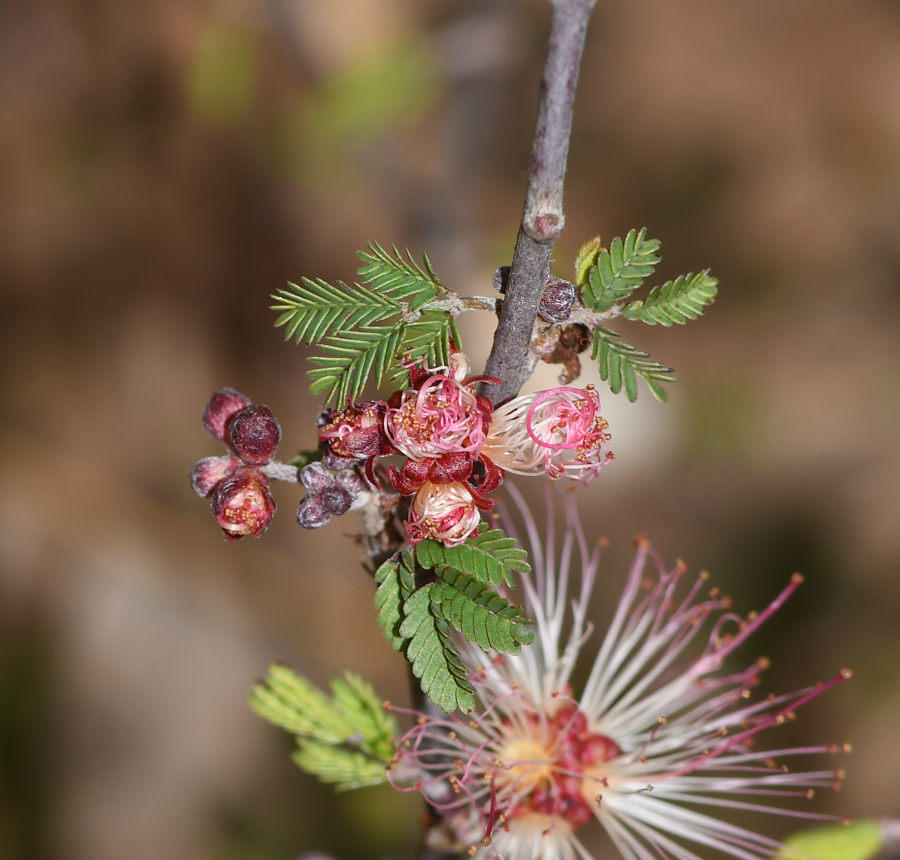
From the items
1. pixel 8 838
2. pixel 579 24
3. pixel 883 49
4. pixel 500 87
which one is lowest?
pixel 8 838

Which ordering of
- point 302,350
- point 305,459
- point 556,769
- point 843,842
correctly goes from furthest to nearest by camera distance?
point 302,350 < point 843,842 < point 556,769 < point 305,459

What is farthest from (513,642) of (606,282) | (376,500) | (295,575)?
(295,575)

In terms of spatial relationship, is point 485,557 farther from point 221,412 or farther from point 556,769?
point 556,769

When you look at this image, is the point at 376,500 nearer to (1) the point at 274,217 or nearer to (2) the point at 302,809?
(2) the point at 302,809

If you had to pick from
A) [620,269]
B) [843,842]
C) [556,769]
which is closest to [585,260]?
[620,269]

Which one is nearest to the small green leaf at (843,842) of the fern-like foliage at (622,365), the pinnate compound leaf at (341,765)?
the pinnate compound leaf at (341,765)

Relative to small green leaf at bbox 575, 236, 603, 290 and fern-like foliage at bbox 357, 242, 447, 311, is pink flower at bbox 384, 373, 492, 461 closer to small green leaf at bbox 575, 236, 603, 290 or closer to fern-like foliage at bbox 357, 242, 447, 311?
fern-like foliage at bbox 357, 242, 447, 311

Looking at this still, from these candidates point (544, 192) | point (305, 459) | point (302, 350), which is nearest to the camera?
point (544, 192)
